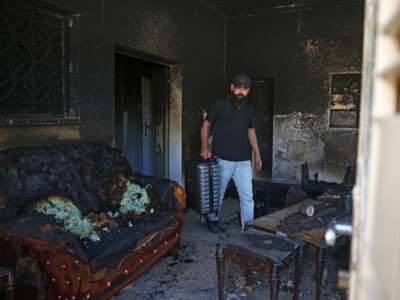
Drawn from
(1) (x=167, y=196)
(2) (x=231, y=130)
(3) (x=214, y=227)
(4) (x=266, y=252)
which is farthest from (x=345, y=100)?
(4) (x=266, y=252)

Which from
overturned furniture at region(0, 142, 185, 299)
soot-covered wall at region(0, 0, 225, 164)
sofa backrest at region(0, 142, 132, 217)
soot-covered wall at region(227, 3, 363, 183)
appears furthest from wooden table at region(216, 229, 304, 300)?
soot-covered wall at region(227, 3, 363, 183)

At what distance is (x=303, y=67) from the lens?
214 inches

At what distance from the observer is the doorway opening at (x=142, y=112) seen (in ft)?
15.7

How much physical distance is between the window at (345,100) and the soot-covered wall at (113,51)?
1.99m

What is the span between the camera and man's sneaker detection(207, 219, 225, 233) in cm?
370

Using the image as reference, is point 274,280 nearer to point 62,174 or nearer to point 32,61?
point 62,174

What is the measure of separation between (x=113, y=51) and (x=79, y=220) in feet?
5.88

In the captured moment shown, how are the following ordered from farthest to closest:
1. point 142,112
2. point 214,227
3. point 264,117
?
point 264,117 < point 142,112 < point 214,227

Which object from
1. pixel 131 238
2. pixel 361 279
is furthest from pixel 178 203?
pixel 361 279

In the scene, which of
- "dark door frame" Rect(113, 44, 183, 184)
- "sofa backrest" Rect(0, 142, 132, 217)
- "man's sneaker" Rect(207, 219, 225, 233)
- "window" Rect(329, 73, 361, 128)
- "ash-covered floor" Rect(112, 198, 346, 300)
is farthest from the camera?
"window" Rect(329, 73, 361, 128)

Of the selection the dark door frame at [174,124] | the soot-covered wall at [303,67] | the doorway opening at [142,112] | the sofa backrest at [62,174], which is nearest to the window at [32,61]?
the sofa backrest at [62,174]

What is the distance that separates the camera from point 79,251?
1.90 m

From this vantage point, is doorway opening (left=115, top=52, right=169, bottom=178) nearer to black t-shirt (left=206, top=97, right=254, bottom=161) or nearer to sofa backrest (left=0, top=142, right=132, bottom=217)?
black t-shirt (left=206, top=97, right=254, bottom=161)

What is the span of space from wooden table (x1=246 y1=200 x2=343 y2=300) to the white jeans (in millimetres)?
571
